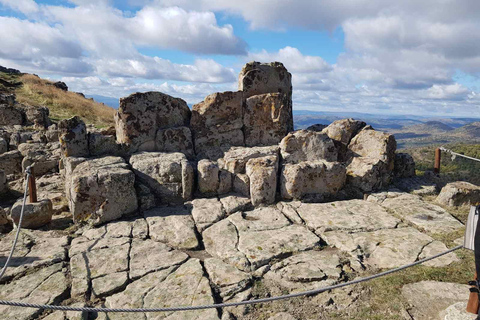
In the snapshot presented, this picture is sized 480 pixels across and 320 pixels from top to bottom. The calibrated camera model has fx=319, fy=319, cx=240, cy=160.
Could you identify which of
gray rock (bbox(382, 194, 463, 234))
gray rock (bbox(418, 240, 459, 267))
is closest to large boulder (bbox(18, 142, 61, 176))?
gray rock (bbox(382, 194, 463, 234))

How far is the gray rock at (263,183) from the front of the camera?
8992mm

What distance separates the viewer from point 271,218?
8.26 metres

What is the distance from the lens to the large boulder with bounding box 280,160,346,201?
920 centimetres

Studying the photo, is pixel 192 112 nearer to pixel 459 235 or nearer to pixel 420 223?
pixel 420 223

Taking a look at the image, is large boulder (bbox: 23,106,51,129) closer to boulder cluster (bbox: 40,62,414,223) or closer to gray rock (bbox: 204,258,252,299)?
boulder cluster (bbox: 40,62,414,223)

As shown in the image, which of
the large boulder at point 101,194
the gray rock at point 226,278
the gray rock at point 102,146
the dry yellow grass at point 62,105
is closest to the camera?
the gray rock at point 226,278

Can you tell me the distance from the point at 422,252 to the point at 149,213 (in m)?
6.42

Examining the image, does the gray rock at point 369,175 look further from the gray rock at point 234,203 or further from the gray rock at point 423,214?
the gray rock at point 234,203

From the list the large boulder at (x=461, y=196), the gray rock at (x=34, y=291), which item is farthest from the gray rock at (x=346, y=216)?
the gray rock at (x=34, y=291)

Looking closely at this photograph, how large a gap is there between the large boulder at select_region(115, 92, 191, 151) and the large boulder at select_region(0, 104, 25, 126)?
1197cm

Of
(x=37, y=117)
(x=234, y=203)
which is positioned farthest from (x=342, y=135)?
(x=37, y=117)

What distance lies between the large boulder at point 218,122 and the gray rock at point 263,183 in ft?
6.49

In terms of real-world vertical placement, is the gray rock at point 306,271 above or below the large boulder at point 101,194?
below

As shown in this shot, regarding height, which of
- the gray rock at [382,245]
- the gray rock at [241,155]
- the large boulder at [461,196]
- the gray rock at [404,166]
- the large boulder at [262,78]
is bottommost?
the gray rock at [382,245]
